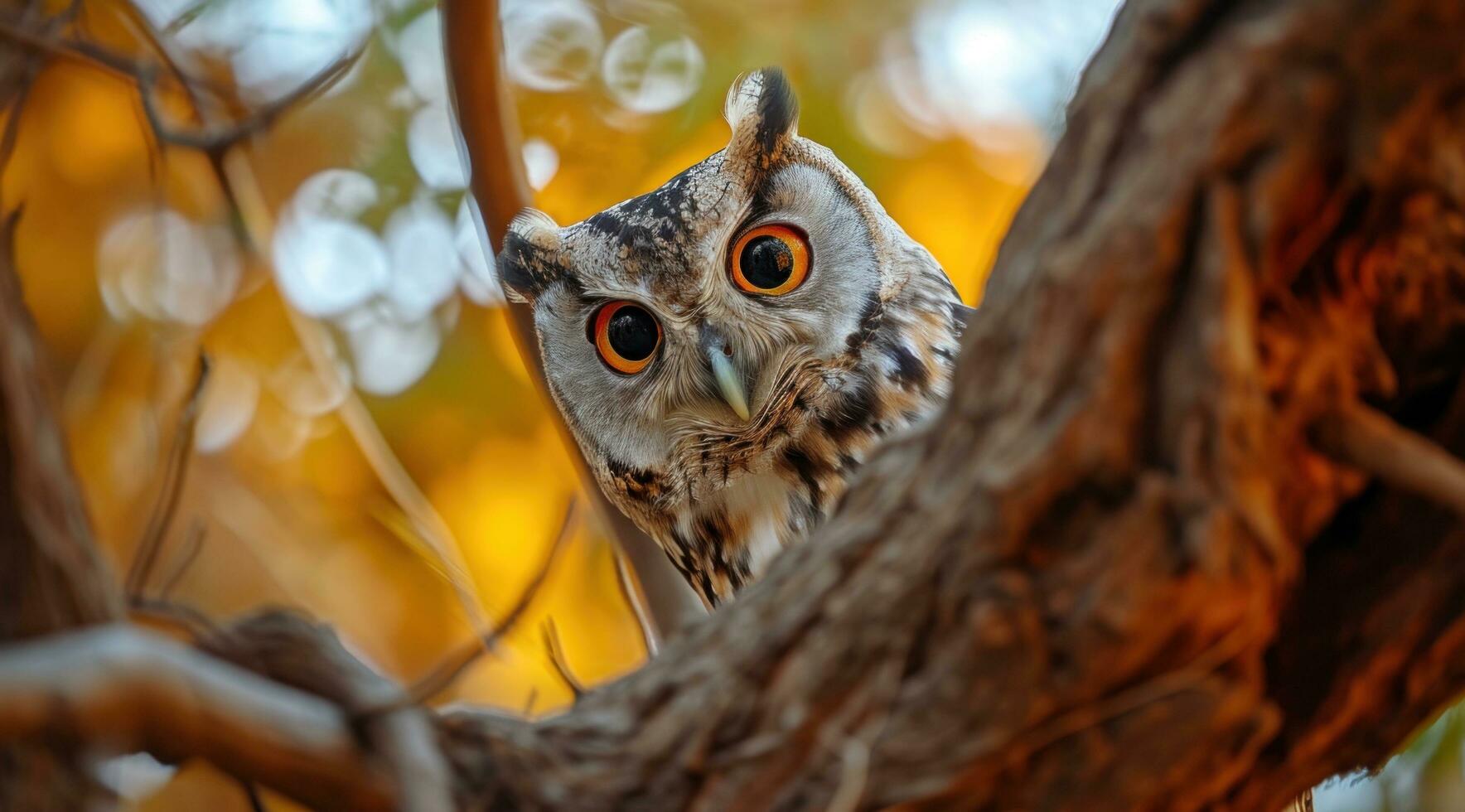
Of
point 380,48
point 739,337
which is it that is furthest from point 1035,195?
point 380,48

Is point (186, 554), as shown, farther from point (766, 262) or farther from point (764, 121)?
point (764, 121)

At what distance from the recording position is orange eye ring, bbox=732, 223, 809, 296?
2.15 meters

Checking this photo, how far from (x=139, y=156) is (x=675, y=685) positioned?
3180 millimetres

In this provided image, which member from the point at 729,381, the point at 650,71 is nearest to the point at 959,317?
the point at 729,381

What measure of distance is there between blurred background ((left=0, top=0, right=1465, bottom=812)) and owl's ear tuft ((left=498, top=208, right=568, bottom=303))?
3.2 inches

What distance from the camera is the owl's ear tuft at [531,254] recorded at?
2244mm

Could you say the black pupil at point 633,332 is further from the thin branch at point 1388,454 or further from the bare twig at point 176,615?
the thin branch at point 1388,454

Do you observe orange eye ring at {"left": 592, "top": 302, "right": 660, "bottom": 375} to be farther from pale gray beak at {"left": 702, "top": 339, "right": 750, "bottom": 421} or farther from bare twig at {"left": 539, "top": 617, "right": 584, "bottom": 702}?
bare twig at {"left": 539, "top": 617, "right": 584, "bottom": 702}

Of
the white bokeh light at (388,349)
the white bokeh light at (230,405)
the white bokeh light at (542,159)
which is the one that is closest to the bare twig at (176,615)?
the white bokeh light at (542,159)

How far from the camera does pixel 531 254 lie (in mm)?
2275

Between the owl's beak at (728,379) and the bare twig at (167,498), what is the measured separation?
40.2 inches

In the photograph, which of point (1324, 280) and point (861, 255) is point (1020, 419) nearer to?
point (1324, 280)

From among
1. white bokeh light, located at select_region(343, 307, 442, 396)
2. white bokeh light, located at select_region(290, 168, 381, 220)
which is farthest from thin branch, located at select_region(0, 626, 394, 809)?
white bokeh light, located at select_region(343, 307, 442, 396)

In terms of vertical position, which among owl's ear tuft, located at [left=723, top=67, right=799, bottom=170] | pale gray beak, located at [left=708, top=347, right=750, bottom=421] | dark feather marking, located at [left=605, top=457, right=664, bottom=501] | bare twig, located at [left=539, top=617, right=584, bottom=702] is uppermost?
owl's ear tuft, located at [left=723, top=67, right=799, bottom=170]
